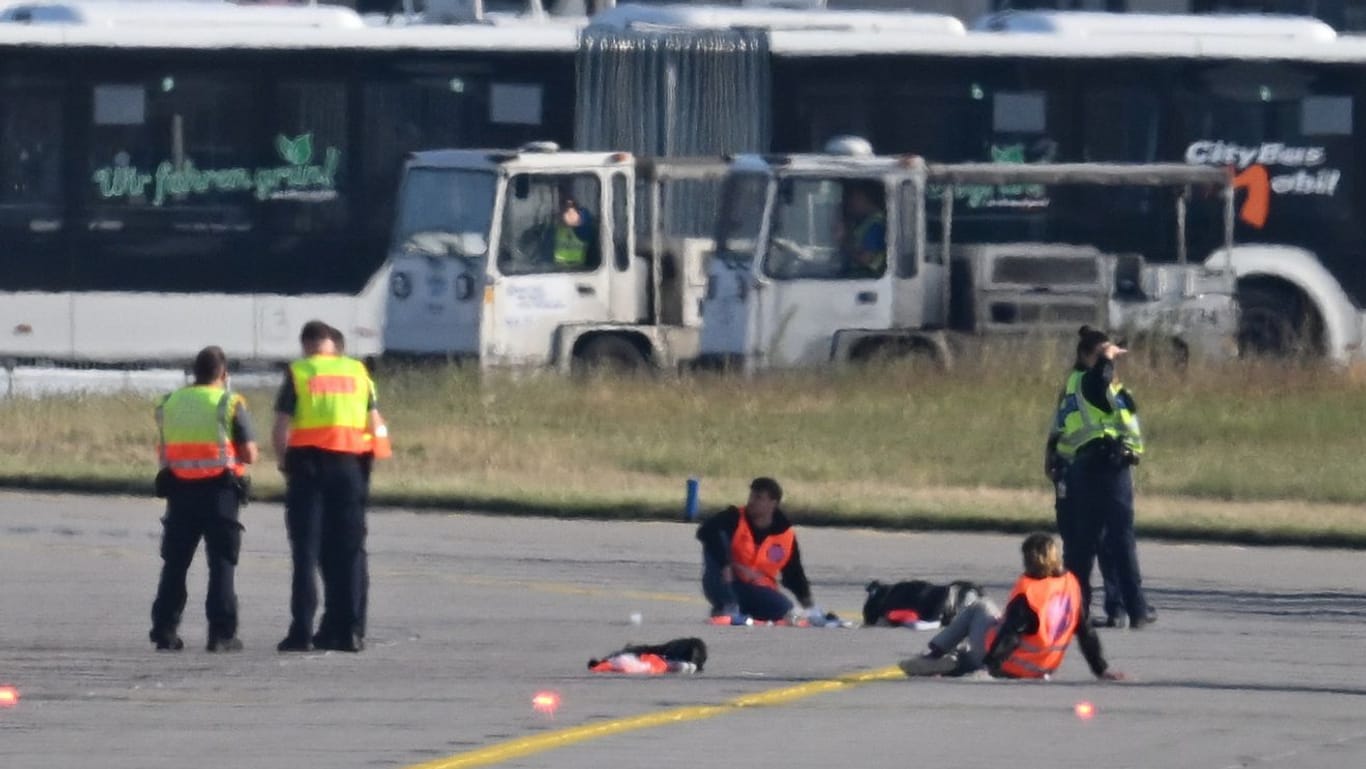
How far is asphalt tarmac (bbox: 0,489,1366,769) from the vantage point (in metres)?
11.9

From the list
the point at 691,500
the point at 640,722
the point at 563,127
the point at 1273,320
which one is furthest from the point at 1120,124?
the point at 640,722

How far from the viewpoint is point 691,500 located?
75.7ft

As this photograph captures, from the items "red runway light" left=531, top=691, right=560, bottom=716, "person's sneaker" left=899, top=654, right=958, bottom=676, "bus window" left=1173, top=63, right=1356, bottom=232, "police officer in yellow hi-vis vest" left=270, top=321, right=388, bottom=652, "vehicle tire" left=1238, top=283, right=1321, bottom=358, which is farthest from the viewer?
"bus window" left=1173, top=63, right=1356, bottom=232

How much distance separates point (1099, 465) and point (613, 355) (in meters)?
13.5

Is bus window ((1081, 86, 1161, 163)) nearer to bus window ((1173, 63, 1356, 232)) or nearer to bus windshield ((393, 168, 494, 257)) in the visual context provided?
bus window ((1173, 63, 1356, 232))

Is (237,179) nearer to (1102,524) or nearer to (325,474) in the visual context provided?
(1102,524)

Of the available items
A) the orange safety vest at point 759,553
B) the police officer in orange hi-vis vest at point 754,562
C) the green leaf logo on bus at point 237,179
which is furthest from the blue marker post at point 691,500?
the green leaf logo on bus at point 237,179

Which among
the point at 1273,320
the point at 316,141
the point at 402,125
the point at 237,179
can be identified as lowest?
the point at 1273,320

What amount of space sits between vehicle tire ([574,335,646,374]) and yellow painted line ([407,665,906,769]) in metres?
15.3

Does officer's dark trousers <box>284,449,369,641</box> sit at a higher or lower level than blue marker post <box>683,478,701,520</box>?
higher

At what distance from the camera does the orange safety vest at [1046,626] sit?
14.2 meters

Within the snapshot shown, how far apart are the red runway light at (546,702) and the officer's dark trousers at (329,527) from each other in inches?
81.6

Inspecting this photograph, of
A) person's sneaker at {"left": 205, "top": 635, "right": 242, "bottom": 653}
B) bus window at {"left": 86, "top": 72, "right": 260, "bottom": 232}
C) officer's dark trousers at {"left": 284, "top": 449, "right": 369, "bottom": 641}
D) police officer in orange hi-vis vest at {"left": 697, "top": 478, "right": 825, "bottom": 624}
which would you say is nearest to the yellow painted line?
police officer in orange hi-vis vest at {"left": 697, "top": 478, "right": 825, "bottom": 624}

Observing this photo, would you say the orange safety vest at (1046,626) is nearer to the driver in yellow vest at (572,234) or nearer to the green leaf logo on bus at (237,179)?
the driver in yellow vest at (572,234)
